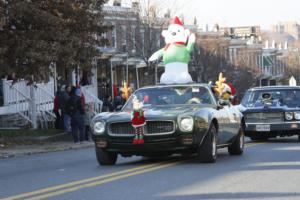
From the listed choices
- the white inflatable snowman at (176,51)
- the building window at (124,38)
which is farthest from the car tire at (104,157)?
the building window at (124,38)

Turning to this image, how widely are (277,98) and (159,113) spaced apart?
8.81 m

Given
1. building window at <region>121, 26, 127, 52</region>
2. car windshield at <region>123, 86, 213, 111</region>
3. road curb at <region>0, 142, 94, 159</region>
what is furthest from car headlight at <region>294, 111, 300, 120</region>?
building window at <region>121, 26, 127, 52</region>

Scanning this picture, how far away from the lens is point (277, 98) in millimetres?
20469

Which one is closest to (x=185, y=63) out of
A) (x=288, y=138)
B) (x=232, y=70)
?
(x=288, y=138)

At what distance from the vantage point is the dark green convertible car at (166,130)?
12.2m

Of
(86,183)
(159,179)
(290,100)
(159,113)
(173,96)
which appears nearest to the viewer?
(86,183)

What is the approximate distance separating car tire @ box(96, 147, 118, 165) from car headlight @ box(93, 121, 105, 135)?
0.38 meters

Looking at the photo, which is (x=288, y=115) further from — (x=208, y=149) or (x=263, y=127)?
(x=208, y=149)

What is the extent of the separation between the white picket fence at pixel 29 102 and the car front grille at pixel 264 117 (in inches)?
372

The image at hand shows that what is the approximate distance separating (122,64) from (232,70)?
14.4 metres

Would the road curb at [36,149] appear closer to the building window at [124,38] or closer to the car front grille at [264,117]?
the car front grille at [264,117]

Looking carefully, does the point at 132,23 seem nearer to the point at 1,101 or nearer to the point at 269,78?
the point at 1,101

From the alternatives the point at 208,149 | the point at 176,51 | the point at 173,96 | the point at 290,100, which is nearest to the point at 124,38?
the point at 176,51

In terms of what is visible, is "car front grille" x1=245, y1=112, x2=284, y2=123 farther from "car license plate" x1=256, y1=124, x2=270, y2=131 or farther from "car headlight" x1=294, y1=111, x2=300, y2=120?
"car headlight" x1=294, y1=111, x2=300, y2=120
